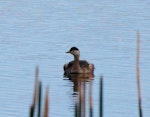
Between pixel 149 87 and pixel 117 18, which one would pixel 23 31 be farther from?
pixel 149 87

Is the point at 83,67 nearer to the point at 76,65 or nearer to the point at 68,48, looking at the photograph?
the point at 76,65

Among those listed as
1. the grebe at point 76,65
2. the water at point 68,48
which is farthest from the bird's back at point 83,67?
the water at point 68,48

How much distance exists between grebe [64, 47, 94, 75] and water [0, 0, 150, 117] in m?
0.16

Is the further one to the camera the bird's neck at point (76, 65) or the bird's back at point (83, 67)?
the bird's neck at point (76, 65)

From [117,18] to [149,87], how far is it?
855 cm

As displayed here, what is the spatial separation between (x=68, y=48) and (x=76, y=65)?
800 mm

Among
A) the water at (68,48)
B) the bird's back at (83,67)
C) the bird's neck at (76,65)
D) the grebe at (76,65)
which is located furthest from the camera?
the bird's neck at (76,65)

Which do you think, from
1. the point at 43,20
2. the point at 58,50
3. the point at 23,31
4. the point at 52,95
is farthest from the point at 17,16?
the point at 52,95

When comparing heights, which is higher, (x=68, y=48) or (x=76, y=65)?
(x=68, y=48)

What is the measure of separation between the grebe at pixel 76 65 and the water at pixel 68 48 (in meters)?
0.16

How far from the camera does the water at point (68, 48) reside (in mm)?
14922

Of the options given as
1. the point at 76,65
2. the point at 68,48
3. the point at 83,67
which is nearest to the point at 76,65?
the point at 76,65

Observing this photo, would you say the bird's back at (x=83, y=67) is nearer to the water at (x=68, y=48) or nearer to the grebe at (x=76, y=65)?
the grebe at (x=76, y=65)

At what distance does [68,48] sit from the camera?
791 inches
